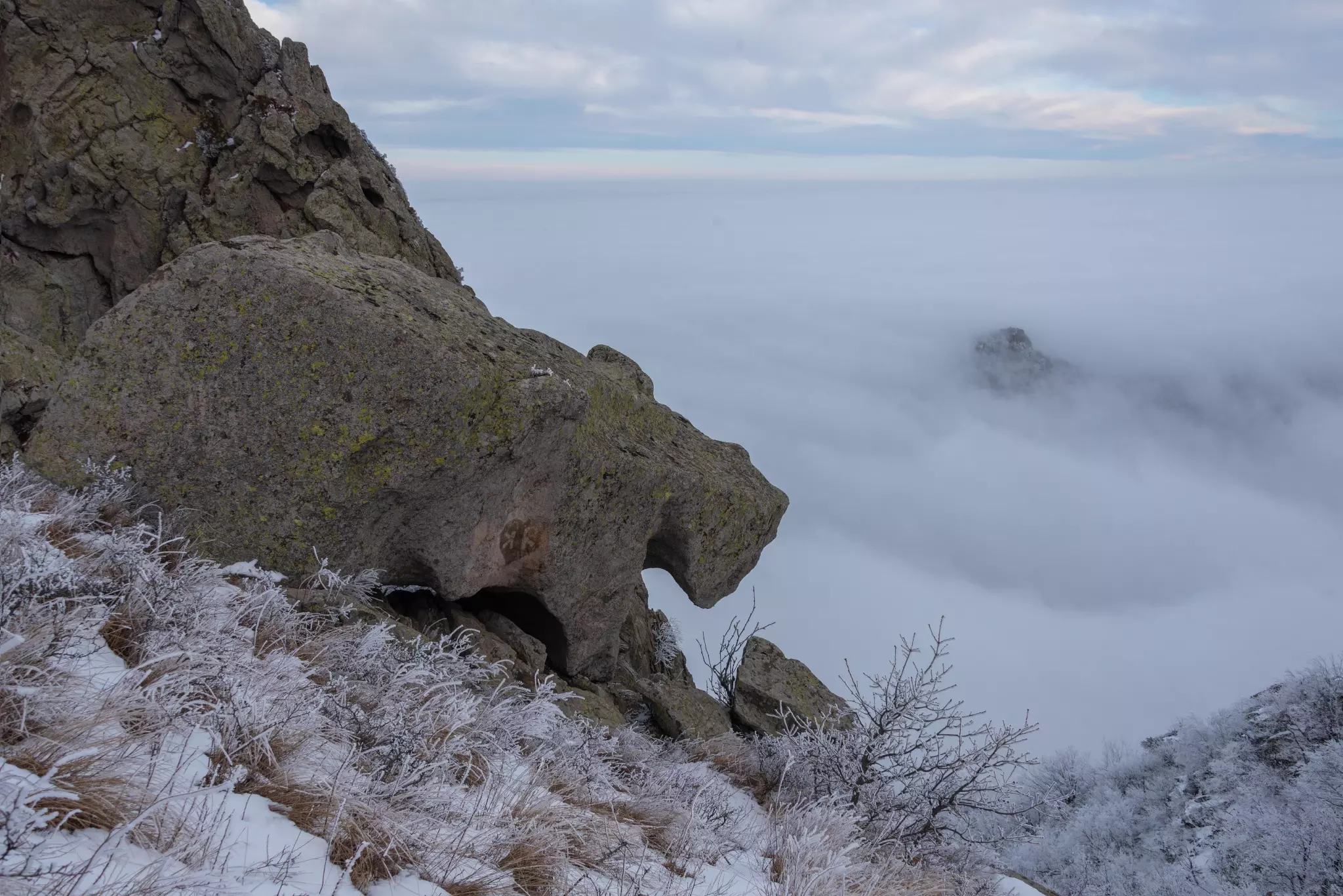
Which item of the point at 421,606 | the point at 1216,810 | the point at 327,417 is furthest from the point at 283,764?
the point at 1216,810

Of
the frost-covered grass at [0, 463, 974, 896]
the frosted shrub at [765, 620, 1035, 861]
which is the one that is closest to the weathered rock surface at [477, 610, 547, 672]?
the frost-covered grass at [0, 463, 974, 896]

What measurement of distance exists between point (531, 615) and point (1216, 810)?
18442mm

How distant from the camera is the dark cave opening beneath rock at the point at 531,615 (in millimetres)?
6410

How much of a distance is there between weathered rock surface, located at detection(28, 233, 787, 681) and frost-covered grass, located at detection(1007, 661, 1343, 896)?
48.4ft

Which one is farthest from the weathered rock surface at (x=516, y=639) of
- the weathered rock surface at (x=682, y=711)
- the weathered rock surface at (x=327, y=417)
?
the weathered rock surface at (x=682, y=711)

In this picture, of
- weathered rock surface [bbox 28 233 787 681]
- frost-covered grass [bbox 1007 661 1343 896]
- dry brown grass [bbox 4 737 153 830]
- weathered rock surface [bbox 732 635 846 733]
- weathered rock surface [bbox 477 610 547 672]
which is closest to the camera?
dry brown grass [bbox 4 737 153 830]

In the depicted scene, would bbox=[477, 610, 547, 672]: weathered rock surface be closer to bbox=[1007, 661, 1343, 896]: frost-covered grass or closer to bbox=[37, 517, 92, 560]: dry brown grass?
bbox=[37, 517, 92, 560]: dry brown grass

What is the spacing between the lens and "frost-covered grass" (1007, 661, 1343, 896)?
14023mm

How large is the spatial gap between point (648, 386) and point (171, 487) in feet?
14.0

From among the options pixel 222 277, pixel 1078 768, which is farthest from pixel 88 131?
pixel 1078 768

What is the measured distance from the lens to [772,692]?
8.30m

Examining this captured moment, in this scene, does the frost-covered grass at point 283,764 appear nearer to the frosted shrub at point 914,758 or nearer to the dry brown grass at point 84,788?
the dry brown grass at point 84,788

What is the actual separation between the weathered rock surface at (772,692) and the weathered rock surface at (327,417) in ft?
11.7

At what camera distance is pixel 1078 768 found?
82.3ft
